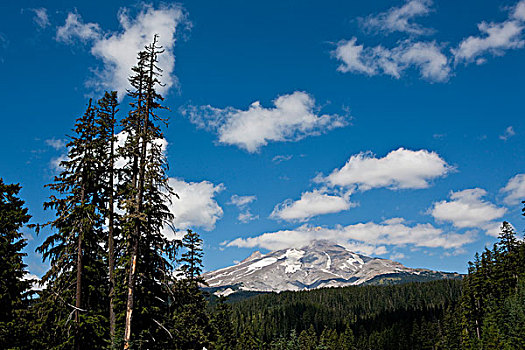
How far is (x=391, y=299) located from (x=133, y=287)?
652 feet

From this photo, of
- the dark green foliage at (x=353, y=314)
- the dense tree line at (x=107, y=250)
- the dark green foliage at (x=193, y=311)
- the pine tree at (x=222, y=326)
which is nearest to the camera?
the dense tree line at (x=107, y=250)

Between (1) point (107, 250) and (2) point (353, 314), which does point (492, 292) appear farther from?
(2) point (353, 314)

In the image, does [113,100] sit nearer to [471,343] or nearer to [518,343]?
[518,343]

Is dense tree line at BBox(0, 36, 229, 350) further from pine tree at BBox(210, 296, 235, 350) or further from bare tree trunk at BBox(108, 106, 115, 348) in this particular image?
pine tree at BBox(210, 296, 235, 350)

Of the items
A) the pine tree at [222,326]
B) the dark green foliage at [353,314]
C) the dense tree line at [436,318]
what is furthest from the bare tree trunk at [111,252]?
the dark green foliage at [353,314]

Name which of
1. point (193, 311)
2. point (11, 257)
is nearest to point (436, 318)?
point (193, 311)

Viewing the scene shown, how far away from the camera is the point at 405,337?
114m

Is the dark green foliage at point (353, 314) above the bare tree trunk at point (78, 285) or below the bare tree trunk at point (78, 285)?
below

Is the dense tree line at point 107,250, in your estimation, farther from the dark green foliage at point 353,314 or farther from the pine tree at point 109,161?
the dark green foliage at point 353,314

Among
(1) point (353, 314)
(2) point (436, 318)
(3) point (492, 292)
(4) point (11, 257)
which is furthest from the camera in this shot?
(1) point (353, 314)

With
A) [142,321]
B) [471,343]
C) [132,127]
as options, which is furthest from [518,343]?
[132,127]

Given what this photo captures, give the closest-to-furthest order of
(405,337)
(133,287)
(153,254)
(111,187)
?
(133,287) < (153,254) < (111,187) < (405,337)

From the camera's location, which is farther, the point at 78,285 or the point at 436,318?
the point at 436,318

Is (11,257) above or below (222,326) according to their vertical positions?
above
